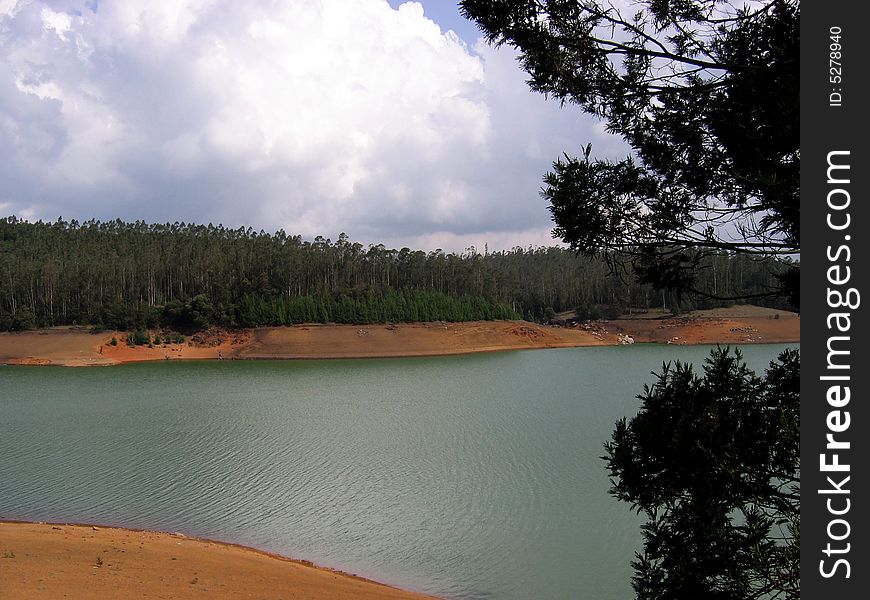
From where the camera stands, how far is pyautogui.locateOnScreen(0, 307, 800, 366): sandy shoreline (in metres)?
49.0

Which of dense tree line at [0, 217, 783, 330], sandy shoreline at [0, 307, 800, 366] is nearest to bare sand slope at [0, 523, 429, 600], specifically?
sandy shoreline at [0, 307, 800, 366]

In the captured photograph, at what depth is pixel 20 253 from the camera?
242ft

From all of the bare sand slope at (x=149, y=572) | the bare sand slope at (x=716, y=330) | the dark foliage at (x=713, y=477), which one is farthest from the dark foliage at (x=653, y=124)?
the bare sand slope at (x=716, y=330)

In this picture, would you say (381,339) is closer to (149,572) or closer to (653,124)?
(149,572)

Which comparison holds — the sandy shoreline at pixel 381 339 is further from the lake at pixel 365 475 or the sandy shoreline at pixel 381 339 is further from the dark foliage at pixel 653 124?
the dark foliage at pixel 653 124

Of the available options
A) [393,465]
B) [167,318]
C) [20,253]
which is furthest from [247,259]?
[393,465]

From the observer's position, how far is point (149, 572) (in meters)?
8.24

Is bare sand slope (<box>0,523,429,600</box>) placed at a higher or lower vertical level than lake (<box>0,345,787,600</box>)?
higher

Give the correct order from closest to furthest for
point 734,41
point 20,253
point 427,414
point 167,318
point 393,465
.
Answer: point 734,41 → point 393,465 → point 427,414 → point 167,318 → point 20,253

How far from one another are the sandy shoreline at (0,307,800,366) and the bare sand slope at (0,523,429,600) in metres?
40.0

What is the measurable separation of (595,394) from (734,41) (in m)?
23.6

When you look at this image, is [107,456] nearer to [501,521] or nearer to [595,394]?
[501,521]

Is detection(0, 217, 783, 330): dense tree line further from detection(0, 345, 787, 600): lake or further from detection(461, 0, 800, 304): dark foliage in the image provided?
detection(461, 0, 800, 304): dark foliage

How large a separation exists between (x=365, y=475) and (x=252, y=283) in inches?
1962
